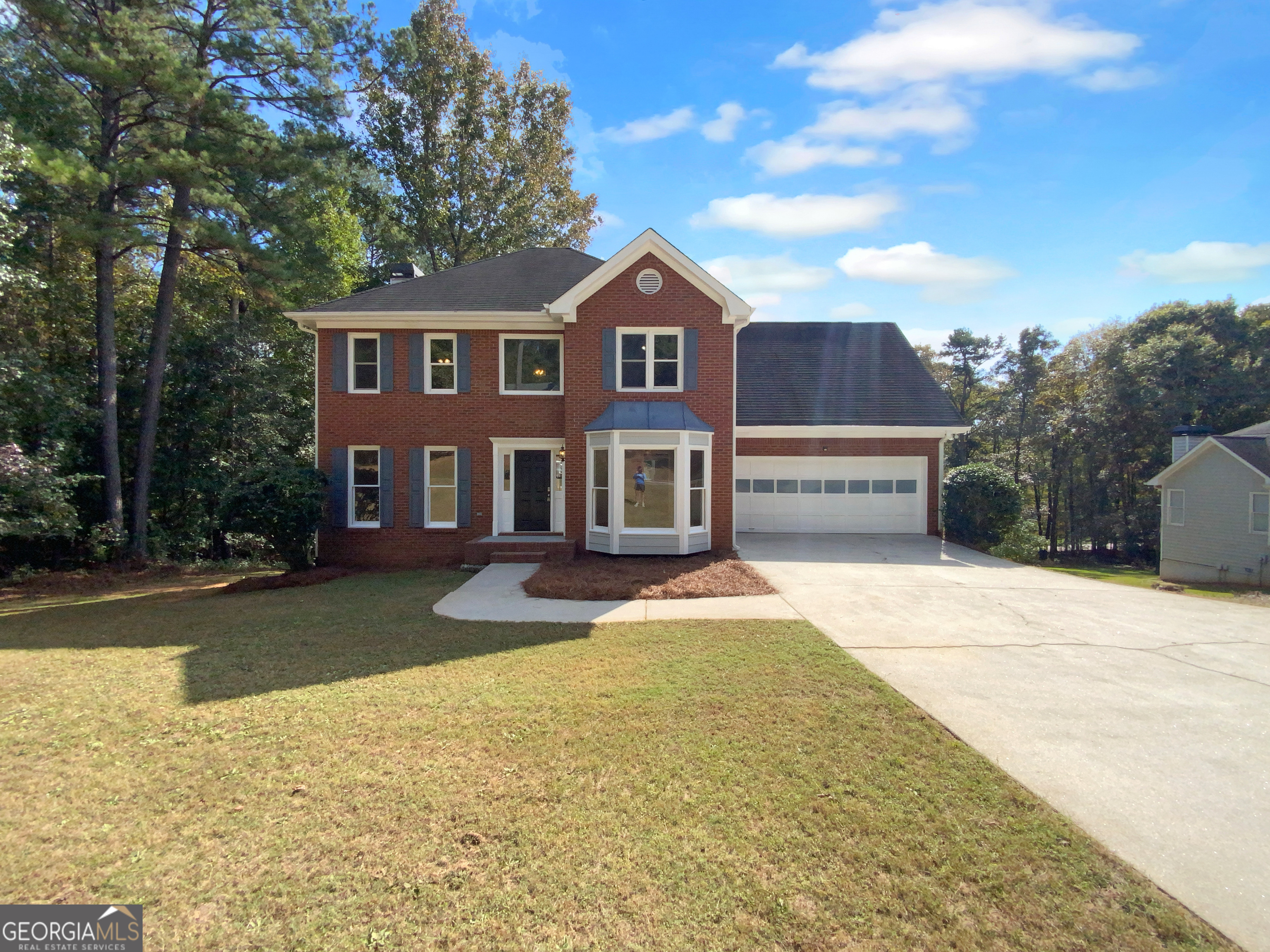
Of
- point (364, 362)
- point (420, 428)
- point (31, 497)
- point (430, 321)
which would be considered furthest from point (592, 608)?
point (31, 497)

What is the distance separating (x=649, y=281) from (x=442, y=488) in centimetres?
651

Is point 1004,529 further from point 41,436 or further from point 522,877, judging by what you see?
point 41,436

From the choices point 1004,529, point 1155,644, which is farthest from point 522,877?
point 1004,529

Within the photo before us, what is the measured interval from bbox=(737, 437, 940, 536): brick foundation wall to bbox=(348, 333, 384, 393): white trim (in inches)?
356

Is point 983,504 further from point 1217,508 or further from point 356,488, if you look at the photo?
point 356,488

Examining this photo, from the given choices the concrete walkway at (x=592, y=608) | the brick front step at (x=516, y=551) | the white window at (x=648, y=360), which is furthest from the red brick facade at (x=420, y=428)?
the concrete walkway at (x=592, y=608)

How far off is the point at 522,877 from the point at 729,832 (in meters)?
1.16

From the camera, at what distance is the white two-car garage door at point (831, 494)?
1611 centimetres

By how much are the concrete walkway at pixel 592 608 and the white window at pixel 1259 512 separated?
18.8 m

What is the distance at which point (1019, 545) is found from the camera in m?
14.9

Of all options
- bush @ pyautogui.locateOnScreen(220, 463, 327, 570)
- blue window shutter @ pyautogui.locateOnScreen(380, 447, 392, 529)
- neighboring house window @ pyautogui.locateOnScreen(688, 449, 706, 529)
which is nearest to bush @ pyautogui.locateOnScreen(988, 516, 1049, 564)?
neighboring house window @ pyautogui.locateOnScreen(688, 449, 706, 529)

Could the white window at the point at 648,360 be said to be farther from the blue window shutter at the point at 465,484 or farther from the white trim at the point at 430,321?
the blue window shutter at the point at 465,484

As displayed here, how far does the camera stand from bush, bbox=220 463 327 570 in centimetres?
1212

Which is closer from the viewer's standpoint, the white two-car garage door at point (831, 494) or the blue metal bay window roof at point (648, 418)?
the blue metal bay window roof at point (648, 418)
